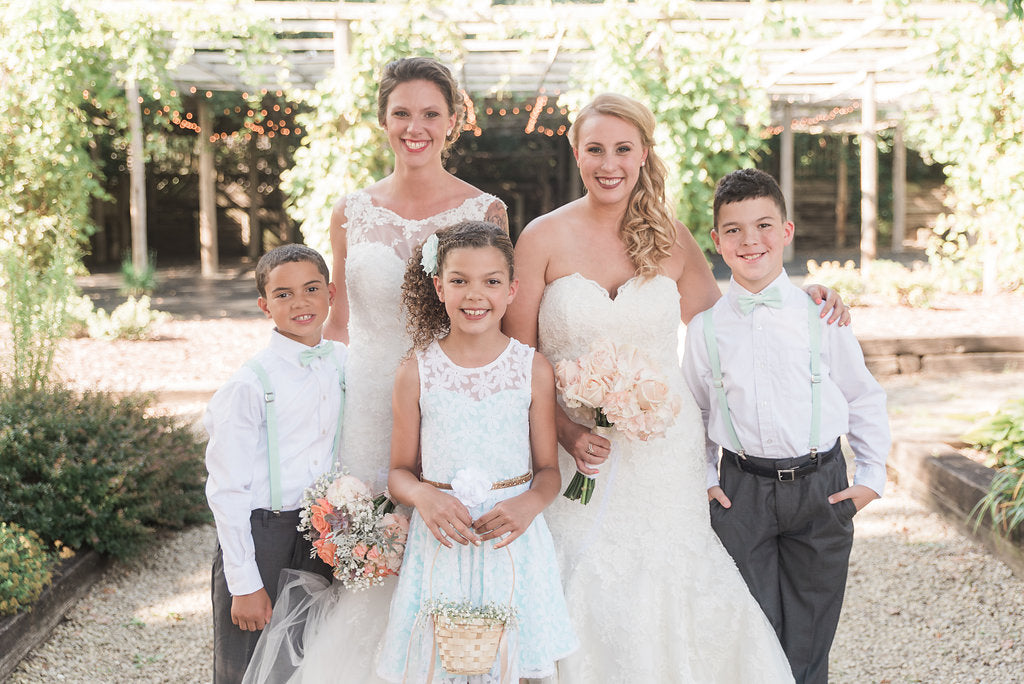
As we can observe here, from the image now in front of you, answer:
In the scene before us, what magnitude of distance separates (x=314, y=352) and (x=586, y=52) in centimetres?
834

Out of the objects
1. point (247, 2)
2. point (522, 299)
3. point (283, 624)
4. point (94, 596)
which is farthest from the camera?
point (247, 2)

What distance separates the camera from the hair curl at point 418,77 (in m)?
2.89

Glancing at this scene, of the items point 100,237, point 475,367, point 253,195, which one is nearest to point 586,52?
point 475,367

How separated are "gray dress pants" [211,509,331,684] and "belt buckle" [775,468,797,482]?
4.58 feet

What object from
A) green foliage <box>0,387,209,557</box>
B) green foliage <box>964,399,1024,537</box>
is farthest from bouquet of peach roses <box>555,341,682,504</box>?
green foliage <box>0,387,209,557</box>

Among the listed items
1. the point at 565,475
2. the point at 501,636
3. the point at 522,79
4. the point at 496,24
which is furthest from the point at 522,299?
the point at 522,79

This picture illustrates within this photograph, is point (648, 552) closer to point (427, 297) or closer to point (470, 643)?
point (470, 643)

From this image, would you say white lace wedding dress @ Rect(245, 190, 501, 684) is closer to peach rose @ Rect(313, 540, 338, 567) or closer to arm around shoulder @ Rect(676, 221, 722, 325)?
peach rose @ Rect(313, 540, 338, 567)

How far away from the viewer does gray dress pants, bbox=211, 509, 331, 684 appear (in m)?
2.66

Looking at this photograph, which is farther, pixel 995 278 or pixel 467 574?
pixel 995 278

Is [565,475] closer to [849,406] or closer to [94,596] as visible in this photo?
[849,406]

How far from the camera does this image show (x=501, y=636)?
222 cm

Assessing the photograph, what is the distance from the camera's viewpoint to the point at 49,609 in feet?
13.2

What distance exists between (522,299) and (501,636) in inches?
40.8
